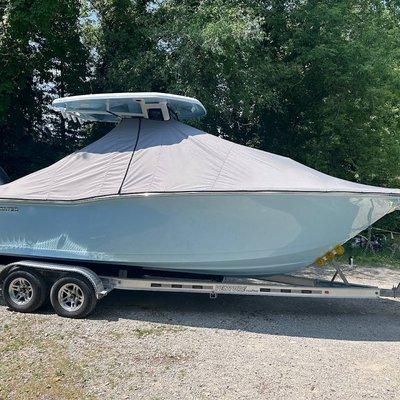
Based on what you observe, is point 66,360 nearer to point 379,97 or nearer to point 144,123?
point 144,123

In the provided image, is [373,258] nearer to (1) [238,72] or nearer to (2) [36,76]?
(1) [238,72]

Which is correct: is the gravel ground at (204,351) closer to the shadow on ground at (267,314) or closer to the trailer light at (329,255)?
the shadow on ground at (267,314)

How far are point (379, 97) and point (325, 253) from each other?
8.20m

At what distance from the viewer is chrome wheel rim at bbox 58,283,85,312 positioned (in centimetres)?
586

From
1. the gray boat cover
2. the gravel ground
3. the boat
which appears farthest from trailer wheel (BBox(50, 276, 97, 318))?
the gray boat cover

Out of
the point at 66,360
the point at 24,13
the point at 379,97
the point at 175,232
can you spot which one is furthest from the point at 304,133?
the point at 66,360

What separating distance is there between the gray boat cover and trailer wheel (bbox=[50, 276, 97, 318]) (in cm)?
111

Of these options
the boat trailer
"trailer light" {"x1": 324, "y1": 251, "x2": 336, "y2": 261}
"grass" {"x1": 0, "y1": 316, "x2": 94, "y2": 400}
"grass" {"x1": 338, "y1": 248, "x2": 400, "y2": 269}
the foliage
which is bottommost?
"grass" {"x1": 338, "y1": 248, "x2": 400, "y2": 269}

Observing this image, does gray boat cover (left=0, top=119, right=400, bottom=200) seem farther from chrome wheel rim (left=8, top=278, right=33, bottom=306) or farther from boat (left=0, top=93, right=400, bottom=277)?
chrome wheel rim (left=8, top=278, right=33, bottom=306)

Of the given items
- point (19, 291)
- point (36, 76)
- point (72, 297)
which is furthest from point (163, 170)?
point (36, 76)

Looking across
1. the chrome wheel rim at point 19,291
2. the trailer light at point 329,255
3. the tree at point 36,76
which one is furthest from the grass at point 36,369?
the tree at point 36,76

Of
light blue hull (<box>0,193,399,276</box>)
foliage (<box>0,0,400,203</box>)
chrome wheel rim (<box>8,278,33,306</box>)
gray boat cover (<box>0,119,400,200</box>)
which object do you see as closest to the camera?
light blue hull (<box>0,193,399,276</box>)

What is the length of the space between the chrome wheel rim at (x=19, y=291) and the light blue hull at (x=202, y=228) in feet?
1.27

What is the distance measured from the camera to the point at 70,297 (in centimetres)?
591
